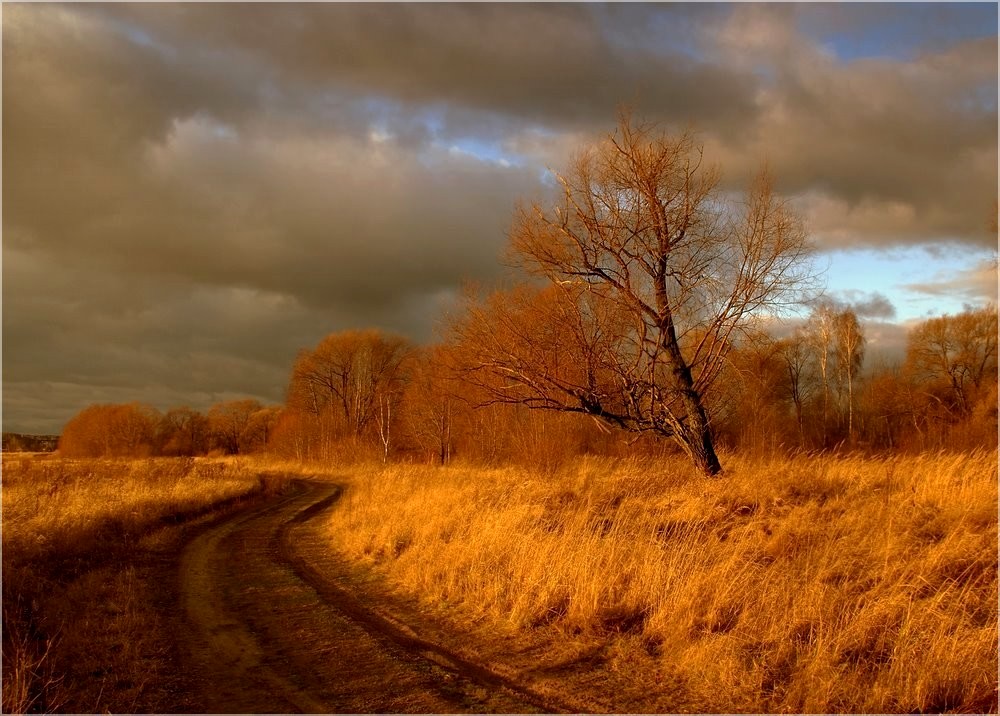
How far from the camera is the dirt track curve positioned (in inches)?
219

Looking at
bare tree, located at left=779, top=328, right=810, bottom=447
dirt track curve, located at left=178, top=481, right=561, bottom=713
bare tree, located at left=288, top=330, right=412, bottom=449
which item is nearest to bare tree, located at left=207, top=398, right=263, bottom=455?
bare tree, located at left=288, top=330, right=412, bottom=449

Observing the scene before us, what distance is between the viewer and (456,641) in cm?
735

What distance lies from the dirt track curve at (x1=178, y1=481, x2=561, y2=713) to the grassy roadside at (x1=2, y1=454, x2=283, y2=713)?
0.50m

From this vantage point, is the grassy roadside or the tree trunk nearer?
the grassy roadside

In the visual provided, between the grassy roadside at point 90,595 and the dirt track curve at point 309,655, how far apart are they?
50cm

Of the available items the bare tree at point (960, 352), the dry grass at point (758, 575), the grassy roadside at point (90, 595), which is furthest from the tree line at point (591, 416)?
the grassy roadside at point (90, 595)

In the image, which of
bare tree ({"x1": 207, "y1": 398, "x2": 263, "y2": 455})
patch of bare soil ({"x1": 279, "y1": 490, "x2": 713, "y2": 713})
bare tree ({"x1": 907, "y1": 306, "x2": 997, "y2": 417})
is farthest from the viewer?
bare tree ({"x1": 207, "y1": 398, "x2": 263, "y2": 455})

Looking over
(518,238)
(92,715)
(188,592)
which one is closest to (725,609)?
(92,715)

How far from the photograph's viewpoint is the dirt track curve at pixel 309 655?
5570mm

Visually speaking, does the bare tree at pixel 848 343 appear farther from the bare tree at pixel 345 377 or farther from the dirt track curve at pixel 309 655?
the dirt track curve at pixel 309 655

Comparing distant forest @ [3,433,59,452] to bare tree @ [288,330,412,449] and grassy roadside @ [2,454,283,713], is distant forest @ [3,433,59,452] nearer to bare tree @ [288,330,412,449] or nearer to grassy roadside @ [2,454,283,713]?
bare tree @ [288,330,412,449]

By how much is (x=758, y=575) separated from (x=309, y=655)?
16.5 feet

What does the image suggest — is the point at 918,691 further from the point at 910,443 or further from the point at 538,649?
the point at 910,443

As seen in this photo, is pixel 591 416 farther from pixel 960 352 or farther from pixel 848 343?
pixel 848 343
